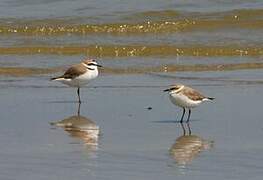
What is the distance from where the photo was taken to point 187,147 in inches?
365

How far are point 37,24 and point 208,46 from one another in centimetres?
515

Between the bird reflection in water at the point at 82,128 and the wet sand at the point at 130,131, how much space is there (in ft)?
0.18

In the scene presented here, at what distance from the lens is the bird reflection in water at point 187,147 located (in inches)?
340

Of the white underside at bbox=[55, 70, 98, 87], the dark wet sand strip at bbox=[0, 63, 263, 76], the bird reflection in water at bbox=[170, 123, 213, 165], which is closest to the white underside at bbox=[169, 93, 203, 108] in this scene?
the bird reflection in water at bbox=[170, 123, 213, 165]

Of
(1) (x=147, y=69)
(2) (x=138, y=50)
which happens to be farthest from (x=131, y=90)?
(2) (x=138, y=50)

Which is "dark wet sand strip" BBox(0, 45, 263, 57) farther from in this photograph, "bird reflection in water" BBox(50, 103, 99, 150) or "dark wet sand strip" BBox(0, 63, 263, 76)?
"bird reflection in water" BBox(50, 103, 99, 150)

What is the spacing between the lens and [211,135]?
985 centimetres

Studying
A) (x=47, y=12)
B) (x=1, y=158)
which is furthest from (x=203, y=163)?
(x=47, y=12)

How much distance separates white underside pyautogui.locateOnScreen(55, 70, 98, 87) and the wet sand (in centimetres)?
18

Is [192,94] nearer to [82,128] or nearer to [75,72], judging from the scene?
[82,128]

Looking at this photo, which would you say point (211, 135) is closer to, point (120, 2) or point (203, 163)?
point (203, 163)

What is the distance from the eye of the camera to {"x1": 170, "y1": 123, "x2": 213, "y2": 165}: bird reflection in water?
8641 mm

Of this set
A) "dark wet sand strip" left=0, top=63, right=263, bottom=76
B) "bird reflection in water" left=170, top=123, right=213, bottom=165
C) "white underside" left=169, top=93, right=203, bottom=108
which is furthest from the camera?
"dark wet sand strip" left=0, top=63, right=263, bottom=76

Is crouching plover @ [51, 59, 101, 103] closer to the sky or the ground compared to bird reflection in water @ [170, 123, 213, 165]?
closer to the sky
